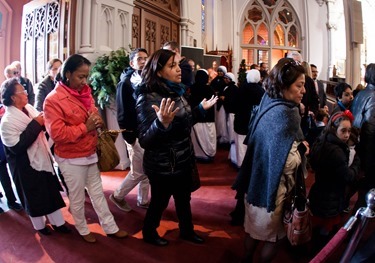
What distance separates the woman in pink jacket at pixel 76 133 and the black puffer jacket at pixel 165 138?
0.45 m

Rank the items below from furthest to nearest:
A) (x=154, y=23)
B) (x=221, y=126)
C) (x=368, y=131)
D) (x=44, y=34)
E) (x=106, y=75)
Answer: (x=154, y=23) → (x=221, y=126) → (x=44, y=34) → (x=106, y=75) → (x=368, y=131)

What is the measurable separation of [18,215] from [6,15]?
641cm

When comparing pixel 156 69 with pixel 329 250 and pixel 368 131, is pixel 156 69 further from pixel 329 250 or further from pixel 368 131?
pixel 368 131

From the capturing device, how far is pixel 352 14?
6254 millimetres

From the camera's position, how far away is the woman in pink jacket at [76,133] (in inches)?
94.1

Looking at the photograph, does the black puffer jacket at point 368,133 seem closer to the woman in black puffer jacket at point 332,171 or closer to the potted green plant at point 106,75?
the woman in black puffer jacket at point 332,171

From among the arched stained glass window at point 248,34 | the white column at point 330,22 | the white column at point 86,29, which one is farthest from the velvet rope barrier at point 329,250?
the white column at point 330,22

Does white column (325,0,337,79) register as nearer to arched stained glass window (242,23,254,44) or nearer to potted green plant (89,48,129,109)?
arched stained glass window (242,23,254,44)

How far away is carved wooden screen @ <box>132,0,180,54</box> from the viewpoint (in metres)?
6.12

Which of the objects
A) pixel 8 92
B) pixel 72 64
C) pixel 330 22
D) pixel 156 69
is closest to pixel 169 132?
pixel 156 69

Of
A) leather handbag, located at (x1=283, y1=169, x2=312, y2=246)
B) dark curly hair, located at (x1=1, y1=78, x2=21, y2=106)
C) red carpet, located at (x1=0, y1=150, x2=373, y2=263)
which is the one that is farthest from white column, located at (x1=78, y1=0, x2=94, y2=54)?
leather handbag, located at (x1=283, y1=169, x2=312, y2=246)

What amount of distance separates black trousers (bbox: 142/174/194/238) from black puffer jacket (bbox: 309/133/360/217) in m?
0.99

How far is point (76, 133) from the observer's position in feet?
7.91

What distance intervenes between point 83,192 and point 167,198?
666mm
